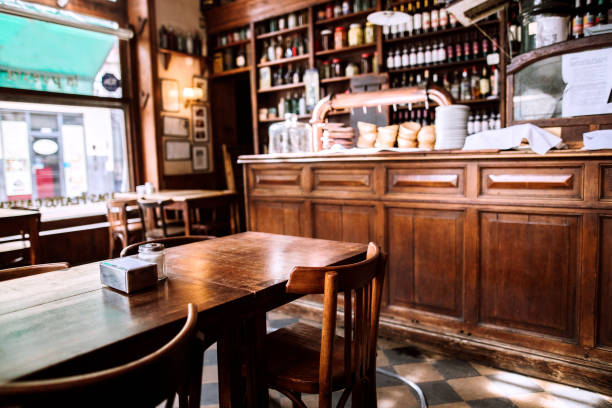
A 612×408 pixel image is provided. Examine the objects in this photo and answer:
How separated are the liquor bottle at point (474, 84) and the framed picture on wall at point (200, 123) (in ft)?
12.8

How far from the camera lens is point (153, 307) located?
1133 millimetres

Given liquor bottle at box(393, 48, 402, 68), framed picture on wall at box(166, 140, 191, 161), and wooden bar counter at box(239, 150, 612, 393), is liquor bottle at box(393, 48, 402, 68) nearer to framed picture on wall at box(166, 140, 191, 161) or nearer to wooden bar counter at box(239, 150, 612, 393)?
wooden bar counter at box(239, 150, 612, 393)

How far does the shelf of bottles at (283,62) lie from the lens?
5.92m

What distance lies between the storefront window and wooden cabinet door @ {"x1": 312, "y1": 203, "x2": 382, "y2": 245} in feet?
11.8

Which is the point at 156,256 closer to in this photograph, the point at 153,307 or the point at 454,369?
the point at 153,307

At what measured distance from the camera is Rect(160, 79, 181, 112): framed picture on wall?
5.97 m

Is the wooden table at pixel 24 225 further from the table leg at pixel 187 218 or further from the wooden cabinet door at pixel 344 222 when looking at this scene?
the wooden cabinet door at pixel 344 222

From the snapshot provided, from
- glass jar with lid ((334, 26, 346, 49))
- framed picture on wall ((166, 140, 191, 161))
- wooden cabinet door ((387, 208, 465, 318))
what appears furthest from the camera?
framed picture on wall ((166, 140, 191, 161))

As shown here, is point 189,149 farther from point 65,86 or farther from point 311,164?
point 311,164

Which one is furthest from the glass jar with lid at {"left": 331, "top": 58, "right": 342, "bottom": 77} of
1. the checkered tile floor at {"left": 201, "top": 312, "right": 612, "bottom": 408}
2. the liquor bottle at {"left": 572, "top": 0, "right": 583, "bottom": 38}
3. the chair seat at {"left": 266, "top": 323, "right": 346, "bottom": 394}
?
the chair seat at {"left": 266, "top": 323, "right": 346, "bottom": 394}

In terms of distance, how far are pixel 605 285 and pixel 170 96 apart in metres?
5.57

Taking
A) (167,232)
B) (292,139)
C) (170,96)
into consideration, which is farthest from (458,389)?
(170,96)

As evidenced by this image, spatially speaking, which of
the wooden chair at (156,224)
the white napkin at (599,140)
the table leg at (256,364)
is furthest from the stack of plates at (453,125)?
the wooden chair at (156,224)

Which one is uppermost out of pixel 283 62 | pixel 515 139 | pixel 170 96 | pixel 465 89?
pixel 283 62
